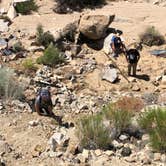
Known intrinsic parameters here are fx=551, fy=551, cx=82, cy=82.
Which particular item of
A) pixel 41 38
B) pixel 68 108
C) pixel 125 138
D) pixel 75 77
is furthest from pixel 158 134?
pixel 41 38

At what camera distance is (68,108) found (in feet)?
46.3

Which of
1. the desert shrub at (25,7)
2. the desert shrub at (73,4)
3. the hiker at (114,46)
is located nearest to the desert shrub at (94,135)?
the hiker at (114,46)

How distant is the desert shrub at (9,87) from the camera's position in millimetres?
13750

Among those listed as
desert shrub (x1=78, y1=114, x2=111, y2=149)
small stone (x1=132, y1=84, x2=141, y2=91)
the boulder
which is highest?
the boulder

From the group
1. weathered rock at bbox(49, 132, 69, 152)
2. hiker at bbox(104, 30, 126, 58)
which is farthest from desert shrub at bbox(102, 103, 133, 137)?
hiker at bbox(104, 30, 126, 58)

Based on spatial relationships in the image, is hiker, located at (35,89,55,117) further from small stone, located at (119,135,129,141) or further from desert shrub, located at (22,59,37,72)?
desert shrub, located at (22,59,37,72)

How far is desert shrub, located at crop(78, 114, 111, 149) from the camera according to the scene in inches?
415

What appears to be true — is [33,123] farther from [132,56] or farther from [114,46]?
[114,46]

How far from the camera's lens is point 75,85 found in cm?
1620

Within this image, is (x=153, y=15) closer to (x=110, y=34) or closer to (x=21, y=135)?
(x=110, y=34)

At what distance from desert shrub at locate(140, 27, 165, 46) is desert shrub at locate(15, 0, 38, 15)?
17.3 feet

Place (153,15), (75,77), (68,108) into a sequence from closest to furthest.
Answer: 1. (68,108)
2. (75,77)
3. (153,15)

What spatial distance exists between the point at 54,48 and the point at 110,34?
2483mm

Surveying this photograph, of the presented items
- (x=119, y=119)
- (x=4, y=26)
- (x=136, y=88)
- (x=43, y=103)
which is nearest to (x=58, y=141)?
(x=119, y=119)
